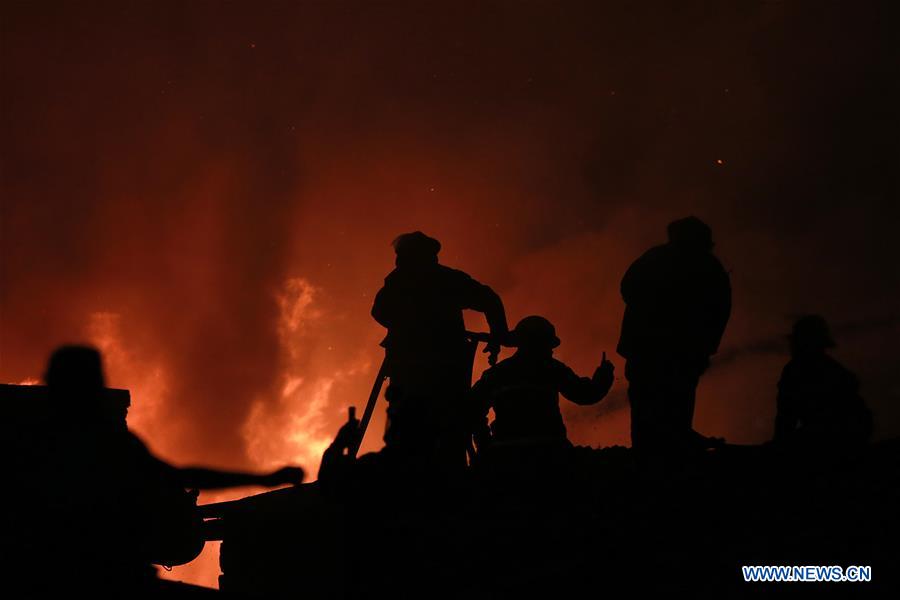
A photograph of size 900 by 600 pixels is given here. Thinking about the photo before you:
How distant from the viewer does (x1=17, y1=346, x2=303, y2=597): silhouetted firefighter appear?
3650 millimetres

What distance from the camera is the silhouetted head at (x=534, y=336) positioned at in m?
6.42

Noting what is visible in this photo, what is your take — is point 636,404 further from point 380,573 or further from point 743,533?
point 380,573

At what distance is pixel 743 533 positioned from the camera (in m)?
4.70

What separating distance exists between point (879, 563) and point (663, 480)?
1374mm

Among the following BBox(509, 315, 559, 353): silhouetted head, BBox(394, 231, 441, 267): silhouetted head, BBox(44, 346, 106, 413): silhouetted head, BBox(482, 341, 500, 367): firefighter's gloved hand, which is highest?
BBox(394, 231, 441, 267): silhouetted head

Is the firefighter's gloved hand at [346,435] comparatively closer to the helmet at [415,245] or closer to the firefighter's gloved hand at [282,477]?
the firefighter's gloved hand at [282,477]

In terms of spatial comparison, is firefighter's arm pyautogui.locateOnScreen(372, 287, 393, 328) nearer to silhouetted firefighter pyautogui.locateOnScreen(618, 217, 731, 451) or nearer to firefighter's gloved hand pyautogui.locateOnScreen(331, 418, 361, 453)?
silhouetted firefighter pyautogui.locateOnScreen(618, 217, 731, 451)

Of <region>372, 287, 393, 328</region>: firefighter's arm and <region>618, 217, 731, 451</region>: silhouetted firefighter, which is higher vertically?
<region>372, 287, 393, 328</region>: firefighter's arm

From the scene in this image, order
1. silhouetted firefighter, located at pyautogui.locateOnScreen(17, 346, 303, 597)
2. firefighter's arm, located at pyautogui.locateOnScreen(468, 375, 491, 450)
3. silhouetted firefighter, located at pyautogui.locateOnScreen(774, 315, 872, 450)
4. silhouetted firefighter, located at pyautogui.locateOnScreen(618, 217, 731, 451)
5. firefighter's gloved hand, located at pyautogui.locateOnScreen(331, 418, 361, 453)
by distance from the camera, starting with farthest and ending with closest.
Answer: silhouetted firefighter, located at pyautogui.locateOnScreen(618, 217, 731, 451)
firefighter's arm, located at pyautogui.locateOnScreen(468, 375, 491, 450)
silhouetted firefighter, located at pyautogui.locateOnScreen(774, 315, 872, 450)
firefighter's gloved hand, located at pyautogui.locateOnScreen(331, 418, 361, 453)
silhouetted firefighter, located at pyautogui.locateOnScreen(17, 346, 303, 597)

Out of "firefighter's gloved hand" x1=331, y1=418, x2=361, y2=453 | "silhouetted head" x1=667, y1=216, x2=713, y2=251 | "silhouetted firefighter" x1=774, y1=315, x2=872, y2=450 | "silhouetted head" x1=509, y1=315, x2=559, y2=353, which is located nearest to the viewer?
"firefighter's gloved hand" x1=331, y1=418, x2=361, y2=453

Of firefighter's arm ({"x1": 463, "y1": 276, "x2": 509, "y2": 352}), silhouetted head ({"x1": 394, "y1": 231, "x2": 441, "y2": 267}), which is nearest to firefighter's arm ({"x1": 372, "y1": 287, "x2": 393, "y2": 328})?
silhouetted head ({"x1": 394, "y1": 231, "x2": 441, "y2": 267})

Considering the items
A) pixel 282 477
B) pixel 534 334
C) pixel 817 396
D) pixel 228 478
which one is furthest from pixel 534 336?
pixel 228 478

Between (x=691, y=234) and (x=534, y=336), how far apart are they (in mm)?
2146

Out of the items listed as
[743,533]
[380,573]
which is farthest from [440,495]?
[743,533]
